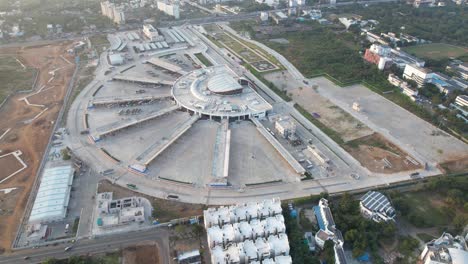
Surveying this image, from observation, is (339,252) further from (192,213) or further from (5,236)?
(5,236)

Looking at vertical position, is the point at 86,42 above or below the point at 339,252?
above

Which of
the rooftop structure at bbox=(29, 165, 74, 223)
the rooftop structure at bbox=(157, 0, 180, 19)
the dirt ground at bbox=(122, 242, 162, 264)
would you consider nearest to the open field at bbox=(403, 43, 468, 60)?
the rooftop structure at bbox=(157, 0, 180, 19)

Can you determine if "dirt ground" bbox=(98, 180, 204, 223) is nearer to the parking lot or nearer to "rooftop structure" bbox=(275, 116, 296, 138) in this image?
the parking lot

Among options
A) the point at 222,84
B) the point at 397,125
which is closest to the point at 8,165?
the point at 222,84

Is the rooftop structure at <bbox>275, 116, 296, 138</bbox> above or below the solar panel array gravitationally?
above

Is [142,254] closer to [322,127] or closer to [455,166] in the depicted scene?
[322,127]

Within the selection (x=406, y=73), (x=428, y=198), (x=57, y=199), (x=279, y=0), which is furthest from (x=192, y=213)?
(x=279, y=0)
